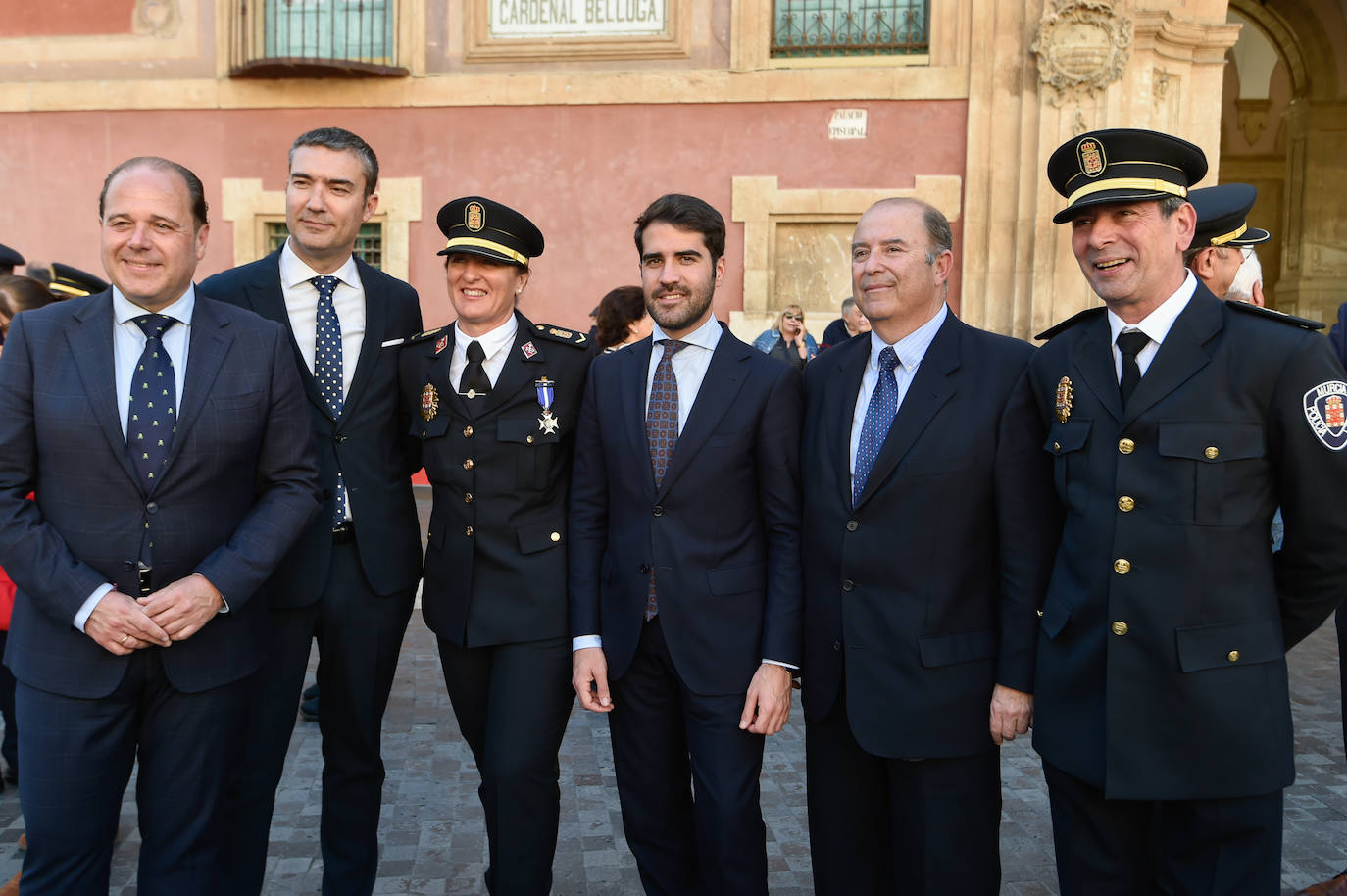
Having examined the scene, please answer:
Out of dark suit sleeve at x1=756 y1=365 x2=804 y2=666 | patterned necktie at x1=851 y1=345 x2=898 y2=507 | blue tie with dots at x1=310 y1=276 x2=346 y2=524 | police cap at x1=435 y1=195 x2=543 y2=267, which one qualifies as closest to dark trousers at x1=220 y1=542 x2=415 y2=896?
blue tie with dots at x1=310 y1=276 x2=346 y2=524

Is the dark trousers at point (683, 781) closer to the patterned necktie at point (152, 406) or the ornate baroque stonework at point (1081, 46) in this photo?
the patterned necktie at point (152, 406)

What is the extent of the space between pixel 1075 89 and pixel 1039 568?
9.26m

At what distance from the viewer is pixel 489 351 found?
3307mm

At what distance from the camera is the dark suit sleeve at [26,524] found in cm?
254

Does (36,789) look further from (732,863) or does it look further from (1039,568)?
(1039,568)

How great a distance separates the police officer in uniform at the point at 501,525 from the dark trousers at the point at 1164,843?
145 cm

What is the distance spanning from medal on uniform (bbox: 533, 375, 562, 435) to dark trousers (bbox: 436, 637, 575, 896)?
641mm

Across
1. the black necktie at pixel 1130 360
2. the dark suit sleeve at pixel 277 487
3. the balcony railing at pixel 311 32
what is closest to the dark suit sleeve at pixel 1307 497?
the black necktie at pixel 1130 360

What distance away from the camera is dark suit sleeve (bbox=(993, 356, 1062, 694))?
2.65 meters

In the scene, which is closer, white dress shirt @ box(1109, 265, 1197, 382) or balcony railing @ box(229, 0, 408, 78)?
white dress shirt @ box(1109, 265, 1197, 382)

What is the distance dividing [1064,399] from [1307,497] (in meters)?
0.56

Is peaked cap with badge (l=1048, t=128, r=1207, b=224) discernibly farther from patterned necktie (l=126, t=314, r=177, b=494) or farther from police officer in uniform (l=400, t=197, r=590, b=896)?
patterned necktie (l=126, t=314, r=177, b=494)

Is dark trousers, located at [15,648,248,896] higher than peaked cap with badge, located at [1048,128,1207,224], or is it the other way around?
peaked cap with badge, located at [1048,128,1207,224]

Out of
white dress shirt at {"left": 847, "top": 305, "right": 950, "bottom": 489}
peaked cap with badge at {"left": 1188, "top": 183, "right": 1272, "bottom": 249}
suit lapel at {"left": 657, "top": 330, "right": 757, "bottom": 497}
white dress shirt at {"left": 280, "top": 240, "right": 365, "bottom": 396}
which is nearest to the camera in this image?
white dress shirt at {"left": 847, "top": 305, "right": 950, "bottom": 489}
